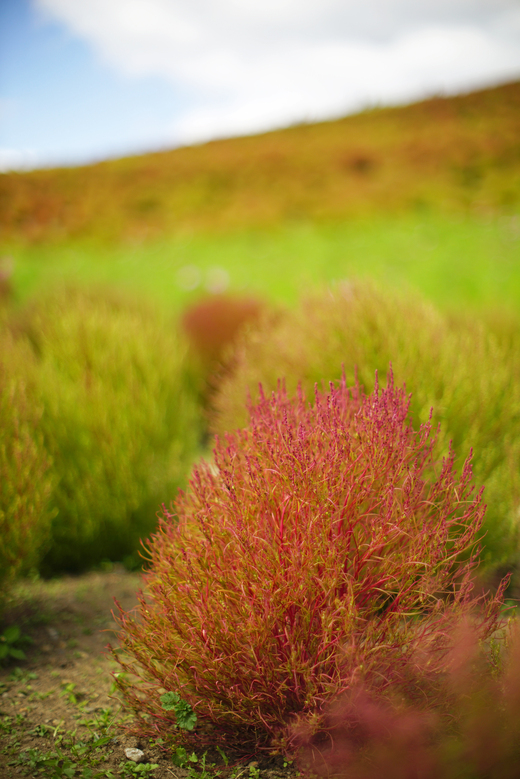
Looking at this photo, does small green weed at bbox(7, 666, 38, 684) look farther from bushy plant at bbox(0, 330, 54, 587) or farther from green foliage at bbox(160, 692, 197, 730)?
green foliage at bbox(160, 692, 197, 730)

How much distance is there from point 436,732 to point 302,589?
0.47 m

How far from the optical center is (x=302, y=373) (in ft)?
8.88

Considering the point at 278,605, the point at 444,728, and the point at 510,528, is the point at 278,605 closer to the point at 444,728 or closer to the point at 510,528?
the point at 444,728

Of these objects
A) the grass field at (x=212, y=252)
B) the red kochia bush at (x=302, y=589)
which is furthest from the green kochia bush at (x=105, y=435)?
the red kochia bush at (x=302, y=589)

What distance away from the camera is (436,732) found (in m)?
1.25

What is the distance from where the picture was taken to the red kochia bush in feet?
4.26

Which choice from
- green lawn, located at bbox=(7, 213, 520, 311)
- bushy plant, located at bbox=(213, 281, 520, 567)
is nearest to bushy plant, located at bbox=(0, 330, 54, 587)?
bushy plant, located at bbox=(213, 281, 520, 567)

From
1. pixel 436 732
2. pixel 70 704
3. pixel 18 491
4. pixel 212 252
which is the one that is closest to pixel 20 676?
pixel 70 704

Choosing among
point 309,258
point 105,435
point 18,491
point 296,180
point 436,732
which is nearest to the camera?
point 436,732

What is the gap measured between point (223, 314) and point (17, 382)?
12.0ft

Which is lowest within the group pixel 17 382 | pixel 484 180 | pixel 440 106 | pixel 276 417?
pixel 276 417

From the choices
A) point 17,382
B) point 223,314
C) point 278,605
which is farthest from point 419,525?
point 223,314

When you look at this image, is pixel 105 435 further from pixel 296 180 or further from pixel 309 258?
pixel 296 180

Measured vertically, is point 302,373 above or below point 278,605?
above
